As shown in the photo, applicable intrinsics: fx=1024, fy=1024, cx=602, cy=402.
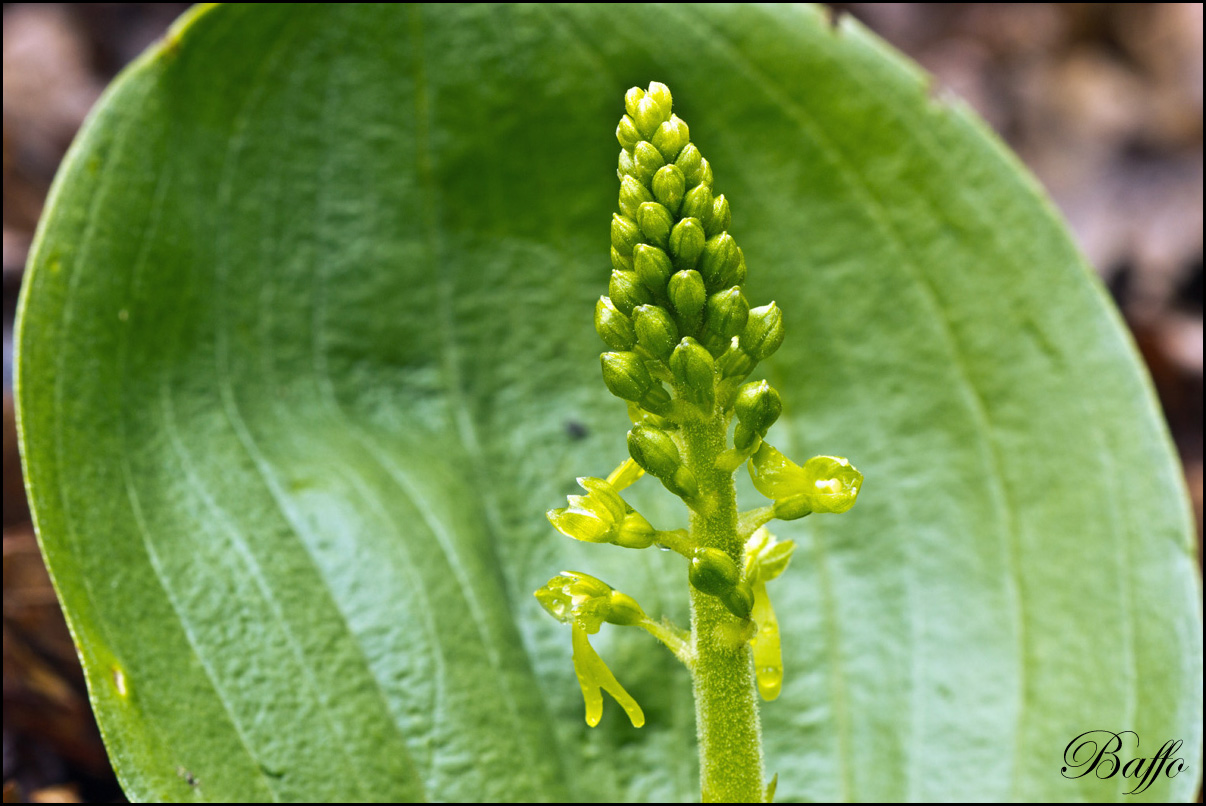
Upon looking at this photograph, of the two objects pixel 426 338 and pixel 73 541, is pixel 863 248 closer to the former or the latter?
pixel 426 338

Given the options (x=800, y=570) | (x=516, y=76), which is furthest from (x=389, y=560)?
(x=516, y=76)

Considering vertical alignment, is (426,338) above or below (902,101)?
below

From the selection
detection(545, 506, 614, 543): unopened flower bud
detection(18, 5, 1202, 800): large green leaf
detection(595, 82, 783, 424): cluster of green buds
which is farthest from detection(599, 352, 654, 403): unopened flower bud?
detection(18, 5, 1202, 800): large green leaf

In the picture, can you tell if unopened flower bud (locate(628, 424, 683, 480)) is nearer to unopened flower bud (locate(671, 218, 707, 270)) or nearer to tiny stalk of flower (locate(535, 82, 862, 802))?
tiny stalk of flower (locate(535, 82, 862, 802))

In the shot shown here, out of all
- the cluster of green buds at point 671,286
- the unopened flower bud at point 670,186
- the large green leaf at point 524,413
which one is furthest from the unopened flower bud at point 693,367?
the large green leaf at point 524,413

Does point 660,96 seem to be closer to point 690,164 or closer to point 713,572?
point 690,164
